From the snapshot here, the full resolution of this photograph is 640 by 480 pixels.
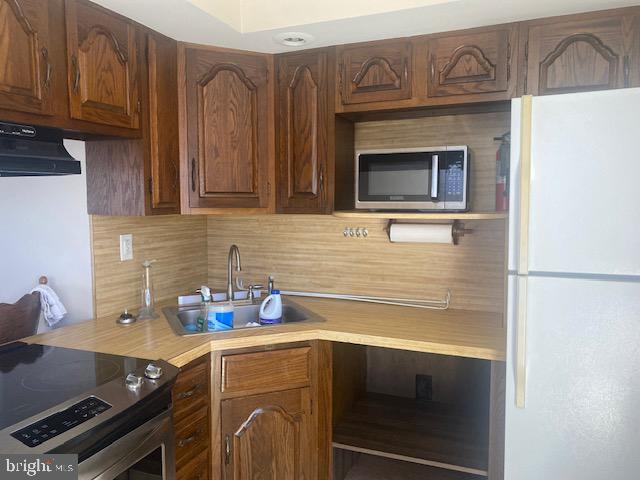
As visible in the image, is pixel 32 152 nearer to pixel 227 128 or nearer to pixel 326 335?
pixel 227 128

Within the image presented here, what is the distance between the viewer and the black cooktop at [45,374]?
49.6 inches

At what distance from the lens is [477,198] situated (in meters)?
2.19

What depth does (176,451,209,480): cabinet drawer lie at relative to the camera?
64.1 inches

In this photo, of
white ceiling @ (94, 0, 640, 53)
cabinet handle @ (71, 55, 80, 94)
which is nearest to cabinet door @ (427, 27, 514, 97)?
white ceiling @ (94, 0, 640, 53)

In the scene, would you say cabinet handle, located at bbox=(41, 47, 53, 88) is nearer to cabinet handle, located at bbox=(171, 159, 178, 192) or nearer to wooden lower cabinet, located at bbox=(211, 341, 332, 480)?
cabinet handle, located at bbox=(171, 159, 178, 192)

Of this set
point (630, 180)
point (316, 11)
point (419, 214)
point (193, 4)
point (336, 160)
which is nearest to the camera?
point (630, 180)

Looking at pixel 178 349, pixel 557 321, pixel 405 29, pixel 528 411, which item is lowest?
pixel 528 411

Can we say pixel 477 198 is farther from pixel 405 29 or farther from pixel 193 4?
pixel 193 4

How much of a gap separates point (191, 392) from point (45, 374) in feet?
1.55

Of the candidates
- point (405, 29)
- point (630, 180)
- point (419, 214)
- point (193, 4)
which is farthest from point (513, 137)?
point (193, 4)

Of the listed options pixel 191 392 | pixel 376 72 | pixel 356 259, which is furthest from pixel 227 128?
pixel 191 392

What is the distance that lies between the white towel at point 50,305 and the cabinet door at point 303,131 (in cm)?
109

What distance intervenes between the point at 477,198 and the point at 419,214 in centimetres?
41

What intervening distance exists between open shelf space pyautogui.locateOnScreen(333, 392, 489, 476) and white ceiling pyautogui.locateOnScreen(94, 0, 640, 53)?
1.71m
